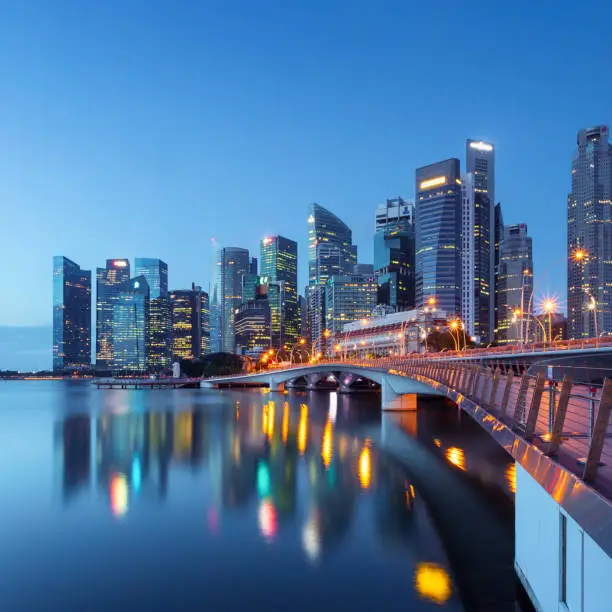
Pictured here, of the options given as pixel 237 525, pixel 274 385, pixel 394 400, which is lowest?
pixel 274 385

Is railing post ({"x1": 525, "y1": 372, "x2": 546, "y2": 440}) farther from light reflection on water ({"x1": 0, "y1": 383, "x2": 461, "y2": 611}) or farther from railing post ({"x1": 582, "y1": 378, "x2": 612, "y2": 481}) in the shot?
light reflection on water ({"x1": 0, "y1": 383, "x2": 461, "y2": 611})

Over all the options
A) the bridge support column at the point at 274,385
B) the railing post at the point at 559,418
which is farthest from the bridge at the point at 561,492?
the bridge support column at the point at 274,385

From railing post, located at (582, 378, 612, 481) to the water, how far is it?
28.5 feet

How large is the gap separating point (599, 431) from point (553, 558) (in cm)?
446

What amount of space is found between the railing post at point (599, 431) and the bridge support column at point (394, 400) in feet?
200

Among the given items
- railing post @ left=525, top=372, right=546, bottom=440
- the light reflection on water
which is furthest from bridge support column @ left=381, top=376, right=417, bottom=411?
railing post @ left=525, top=372, right=546, bottom=440

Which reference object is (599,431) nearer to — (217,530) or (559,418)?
(559,418)

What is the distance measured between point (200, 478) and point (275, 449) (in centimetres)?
1134

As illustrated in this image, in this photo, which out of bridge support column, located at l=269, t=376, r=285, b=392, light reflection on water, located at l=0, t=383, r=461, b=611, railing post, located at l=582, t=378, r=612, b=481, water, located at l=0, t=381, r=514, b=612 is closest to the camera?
railing post, located at l=582, t=378, r=612, b=481

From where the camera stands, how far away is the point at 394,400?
68812mm

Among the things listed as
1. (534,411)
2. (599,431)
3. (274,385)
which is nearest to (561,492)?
(599,431)

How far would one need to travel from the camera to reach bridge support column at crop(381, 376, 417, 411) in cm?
6844

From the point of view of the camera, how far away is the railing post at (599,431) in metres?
7.61

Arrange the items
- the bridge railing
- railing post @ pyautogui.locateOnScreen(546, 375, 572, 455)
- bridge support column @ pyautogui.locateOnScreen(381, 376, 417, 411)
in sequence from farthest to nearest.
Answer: bridge support column @ pyautogui.locateOnScreen(381, 376, 417, 411), railing post @ pyautogui.locateOnScreen(546, 375, 572, 455), the bridge railing
